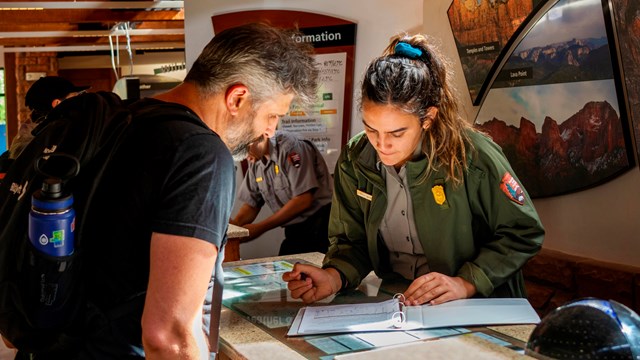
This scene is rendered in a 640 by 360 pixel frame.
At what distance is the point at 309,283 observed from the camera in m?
2.23

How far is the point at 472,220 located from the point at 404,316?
481 millimetres

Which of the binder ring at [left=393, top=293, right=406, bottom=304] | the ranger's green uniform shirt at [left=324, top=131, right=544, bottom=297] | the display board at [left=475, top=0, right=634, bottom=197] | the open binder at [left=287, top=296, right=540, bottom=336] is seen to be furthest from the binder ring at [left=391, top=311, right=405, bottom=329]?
the display board at [left=475, top=0, right=634, bottom=197]

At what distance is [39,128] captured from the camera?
1.48m

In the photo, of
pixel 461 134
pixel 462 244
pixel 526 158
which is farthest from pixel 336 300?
pixel 526 158

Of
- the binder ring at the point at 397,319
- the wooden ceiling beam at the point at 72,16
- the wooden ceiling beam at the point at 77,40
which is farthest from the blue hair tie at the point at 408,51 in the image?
the wooden ceiling beam at the point at 77,40

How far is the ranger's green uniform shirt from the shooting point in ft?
7.29

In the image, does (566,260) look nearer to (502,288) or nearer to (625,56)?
(625,56)

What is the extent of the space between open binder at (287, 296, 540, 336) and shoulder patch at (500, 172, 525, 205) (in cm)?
29

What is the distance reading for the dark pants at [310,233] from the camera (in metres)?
4.73

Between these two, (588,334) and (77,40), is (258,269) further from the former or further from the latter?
(77,40)

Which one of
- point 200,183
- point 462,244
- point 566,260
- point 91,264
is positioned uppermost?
point 200,183

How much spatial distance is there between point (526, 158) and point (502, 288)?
1.88m

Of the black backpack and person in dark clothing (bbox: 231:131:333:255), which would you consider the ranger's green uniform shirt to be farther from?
person in dark clothing (bbox: 231:131:333:255)

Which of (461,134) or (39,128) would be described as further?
A: (461,134)
